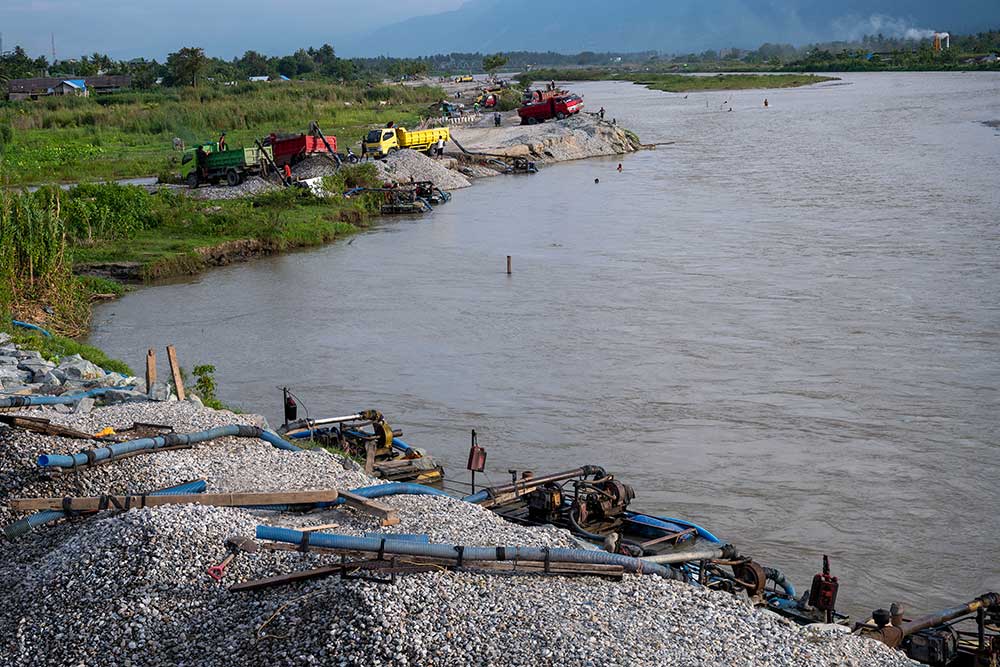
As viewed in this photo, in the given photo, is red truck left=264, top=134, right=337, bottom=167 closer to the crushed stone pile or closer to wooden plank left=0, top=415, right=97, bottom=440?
the crushed stone pile

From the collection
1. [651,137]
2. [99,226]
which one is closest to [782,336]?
[99,226]

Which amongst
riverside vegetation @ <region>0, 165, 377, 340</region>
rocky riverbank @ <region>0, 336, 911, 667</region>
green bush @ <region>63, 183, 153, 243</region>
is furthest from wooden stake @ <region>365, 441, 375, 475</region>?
green bush @ <region>63, 183, 153, 243</region>

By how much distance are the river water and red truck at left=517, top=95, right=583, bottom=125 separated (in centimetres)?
2120

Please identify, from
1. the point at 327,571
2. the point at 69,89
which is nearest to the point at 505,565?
the point at 327,571

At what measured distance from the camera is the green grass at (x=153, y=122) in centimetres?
4328

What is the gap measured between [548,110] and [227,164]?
89.3 feet

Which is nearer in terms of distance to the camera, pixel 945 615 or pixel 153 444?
pixel 945 615

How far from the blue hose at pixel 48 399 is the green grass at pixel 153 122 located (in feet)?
78.4

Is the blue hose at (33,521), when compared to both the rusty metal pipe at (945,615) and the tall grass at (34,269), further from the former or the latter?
the tall grass at (34,269)

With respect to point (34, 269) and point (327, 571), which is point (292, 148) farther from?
point (327, 571)

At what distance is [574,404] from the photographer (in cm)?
1677

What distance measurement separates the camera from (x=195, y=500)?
9.29 meters

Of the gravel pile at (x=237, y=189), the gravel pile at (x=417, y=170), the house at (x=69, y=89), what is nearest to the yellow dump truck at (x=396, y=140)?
the gravel pile at (x=417, y=170)

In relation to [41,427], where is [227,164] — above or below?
above
